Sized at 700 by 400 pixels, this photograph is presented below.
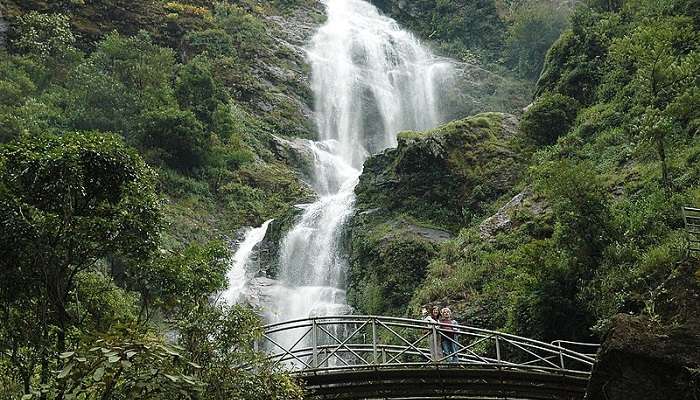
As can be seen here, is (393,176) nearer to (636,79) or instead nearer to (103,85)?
(636,79)

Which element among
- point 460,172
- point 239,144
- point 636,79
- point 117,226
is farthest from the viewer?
point 239,144

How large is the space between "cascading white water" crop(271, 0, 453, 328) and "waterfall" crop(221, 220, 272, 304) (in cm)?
160

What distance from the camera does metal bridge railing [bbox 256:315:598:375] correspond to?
11.0 meters

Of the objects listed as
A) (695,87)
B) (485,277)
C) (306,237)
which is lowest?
(306,237)

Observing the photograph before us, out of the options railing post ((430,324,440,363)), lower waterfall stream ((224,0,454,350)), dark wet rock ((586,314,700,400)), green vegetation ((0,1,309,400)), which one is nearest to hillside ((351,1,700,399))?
dark wet rock ((586,314,700,400))

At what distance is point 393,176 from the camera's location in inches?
1088

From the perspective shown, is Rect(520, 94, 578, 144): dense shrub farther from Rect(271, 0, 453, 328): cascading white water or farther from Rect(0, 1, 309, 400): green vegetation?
Rect(0, 1, 309, 400): green vegetation

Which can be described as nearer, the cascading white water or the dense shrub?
the dense shrub

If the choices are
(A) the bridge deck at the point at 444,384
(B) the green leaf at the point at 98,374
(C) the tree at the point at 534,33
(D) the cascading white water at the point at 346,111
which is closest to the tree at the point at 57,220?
(B) the green leaf at the point at 98,374

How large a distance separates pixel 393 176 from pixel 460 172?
2.90m

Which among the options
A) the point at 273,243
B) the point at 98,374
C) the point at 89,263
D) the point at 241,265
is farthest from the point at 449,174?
the point at 98,374

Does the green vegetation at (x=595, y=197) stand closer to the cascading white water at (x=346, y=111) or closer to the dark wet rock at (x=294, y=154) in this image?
the cascading white water at (x=346, y=111)

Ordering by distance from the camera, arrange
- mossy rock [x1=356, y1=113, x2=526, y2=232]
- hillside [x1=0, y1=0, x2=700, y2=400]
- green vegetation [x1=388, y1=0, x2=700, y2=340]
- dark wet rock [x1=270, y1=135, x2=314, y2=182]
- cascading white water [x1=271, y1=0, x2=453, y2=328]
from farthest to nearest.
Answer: dark wet rock [x1=270, y1=135, x2=314, y2=182], cascading white water [x1=271, y1=0, x2=453, y2=328], mossy rock [x1=356, y1=113, x2=526, y2=232], green vegetation [x1=388, y1=0, x2=700, y2=340], hillside [x1=0, y1=0, x2=700, y2=400]

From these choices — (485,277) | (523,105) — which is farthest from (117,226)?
(523,105)
